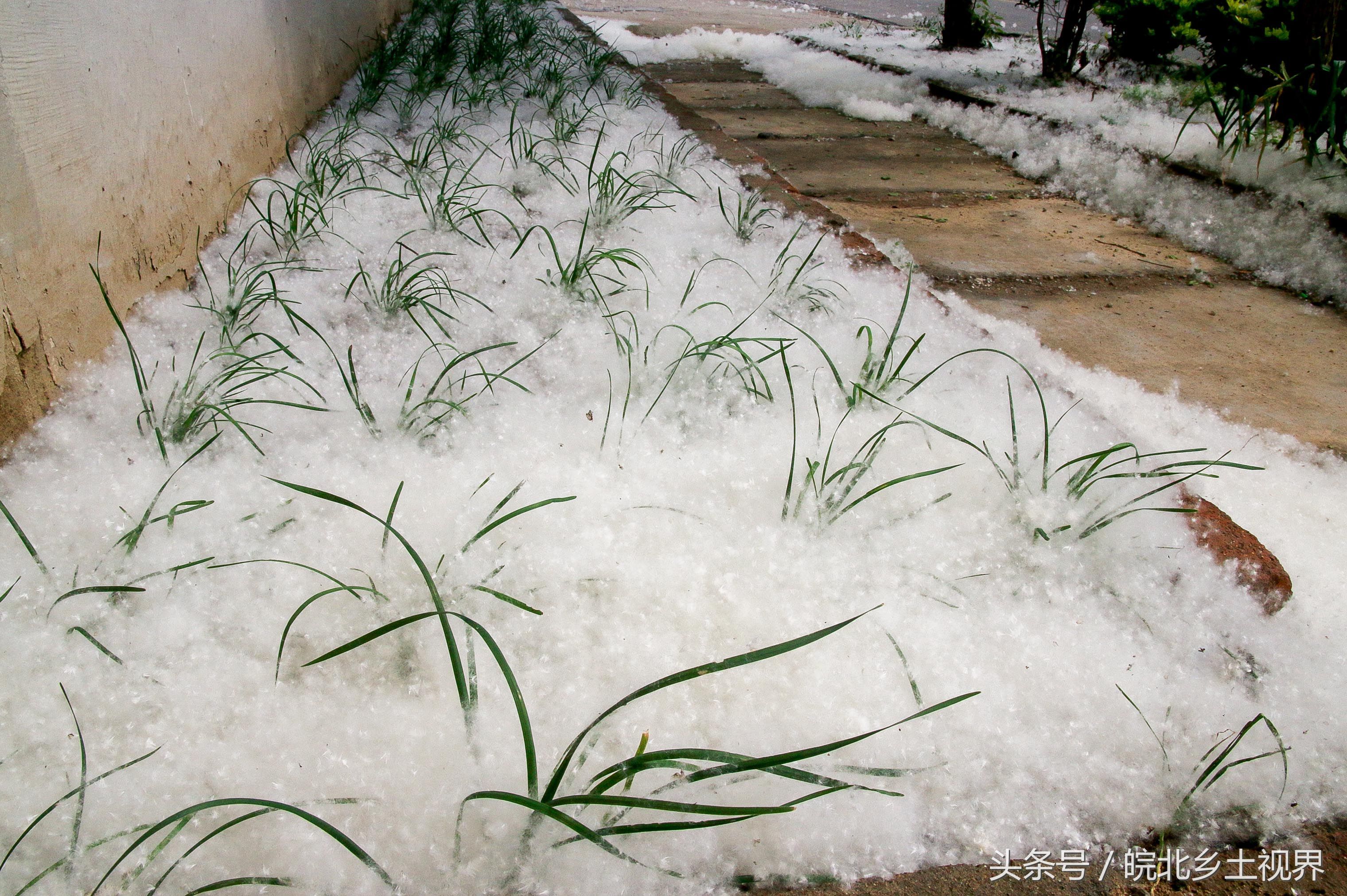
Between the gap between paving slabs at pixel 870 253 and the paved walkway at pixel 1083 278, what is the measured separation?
173 millimetres

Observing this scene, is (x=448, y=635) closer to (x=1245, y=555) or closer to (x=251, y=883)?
(x=251, y=883)

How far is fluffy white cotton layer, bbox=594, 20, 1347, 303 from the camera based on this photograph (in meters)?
2.41

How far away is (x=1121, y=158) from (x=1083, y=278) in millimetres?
1105

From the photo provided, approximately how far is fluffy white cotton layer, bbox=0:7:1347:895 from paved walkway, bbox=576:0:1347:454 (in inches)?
10.0

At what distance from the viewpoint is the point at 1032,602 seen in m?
1.11

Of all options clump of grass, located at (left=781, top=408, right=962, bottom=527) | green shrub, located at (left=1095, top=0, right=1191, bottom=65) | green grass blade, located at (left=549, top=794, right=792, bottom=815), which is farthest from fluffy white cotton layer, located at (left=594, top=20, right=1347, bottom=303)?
green grass blade, located at (left=549, top=794, right=792, bottom=815)

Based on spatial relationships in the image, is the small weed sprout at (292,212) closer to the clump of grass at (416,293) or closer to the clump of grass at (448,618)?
the clump of grass at (416,293)

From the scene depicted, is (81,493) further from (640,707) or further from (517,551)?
(640,707)

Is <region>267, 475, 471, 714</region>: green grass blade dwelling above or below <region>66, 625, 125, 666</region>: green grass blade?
above

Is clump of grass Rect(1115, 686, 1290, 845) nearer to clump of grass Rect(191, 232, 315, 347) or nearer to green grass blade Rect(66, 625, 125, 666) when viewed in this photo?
green grass blade Rect(66, 625, 125, 666)

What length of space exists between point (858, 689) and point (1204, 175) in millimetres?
2762

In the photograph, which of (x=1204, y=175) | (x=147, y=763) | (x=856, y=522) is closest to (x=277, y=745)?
(x=147, y=763)

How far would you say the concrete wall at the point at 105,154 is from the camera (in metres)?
1.15

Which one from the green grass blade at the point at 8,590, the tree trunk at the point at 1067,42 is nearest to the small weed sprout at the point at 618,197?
the green grass blade at the point at 8,590
